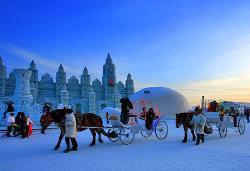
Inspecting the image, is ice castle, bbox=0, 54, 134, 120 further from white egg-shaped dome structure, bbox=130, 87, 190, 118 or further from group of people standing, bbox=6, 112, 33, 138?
group of people standing, bbox=6, 112, 33, 138

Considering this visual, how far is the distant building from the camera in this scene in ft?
205

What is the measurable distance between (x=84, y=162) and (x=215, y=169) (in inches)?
130

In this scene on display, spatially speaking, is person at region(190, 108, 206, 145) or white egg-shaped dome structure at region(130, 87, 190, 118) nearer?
person at region(190, 108, 206, 145)

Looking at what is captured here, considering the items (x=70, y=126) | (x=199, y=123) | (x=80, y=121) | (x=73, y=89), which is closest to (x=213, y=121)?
(x=199, y=123)

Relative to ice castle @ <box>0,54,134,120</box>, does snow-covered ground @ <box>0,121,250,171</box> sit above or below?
below

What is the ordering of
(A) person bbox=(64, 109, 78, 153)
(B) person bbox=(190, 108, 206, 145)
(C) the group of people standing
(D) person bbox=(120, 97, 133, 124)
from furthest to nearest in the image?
(C) the group of people standing → (D) person bbox=(120, 97, 133, 124) → (B) person bbox=(190, 108, 206, 145) → (A) person bbox=(64, 109, 78, 153)

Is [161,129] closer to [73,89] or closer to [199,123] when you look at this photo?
[199,123]

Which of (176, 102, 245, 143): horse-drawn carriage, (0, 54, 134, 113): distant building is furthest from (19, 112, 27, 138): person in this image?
(0, 54, 134, 113): distant building

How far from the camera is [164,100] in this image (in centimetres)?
4703

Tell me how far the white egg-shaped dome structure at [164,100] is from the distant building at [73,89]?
1879 centimetres

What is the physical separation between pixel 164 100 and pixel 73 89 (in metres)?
31.2

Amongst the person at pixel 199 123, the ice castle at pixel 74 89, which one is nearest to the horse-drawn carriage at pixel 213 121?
the person at pixel 199 123

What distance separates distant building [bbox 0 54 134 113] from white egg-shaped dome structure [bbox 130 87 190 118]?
18.8m

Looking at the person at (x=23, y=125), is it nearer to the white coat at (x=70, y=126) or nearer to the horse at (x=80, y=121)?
the horse at (x=80, y=121)
